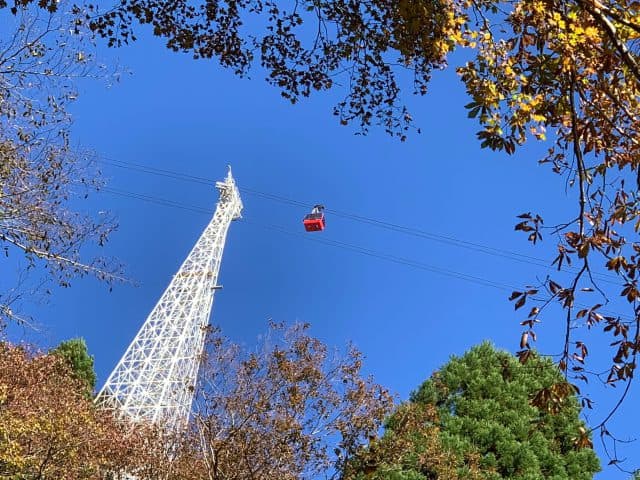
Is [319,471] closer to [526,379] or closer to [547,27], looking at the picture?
[526,379]

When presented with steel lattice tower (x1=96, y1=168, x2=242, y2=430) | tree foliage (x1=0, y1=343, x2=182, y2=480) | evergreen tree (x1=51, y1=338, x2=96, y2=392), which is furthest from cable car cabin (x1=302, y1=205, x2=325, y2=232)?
tree foliage (x1=0, y1=343, x2=182, y2=480)

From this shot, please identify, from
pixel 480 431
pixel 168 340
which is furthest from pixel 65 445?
pixel 168 340

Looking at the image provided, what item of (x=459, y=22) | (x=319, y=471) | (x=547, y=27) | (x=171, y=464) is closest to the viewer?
(x=547, y=27)

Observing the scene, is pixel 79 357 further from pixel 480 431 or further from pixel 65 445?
pixel 480 431

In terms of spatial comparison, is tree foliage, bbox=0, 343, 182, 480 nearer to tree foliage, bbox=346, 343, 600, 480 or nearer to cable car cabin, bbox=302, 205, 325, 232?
tree foliage, bbox=346, 343, 600, 480

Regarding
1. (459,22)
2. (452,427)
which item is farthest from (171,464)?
(459,22)

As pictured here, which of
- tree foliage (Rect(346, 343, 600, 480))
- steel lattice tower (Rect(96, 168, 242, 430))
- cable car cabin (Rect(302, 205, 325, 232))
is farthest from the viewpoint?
cable car cabin (Rect(302, 205, 325, 232))

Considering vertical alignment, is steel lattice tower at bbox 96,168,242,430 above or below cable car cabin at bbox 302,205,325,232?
below
